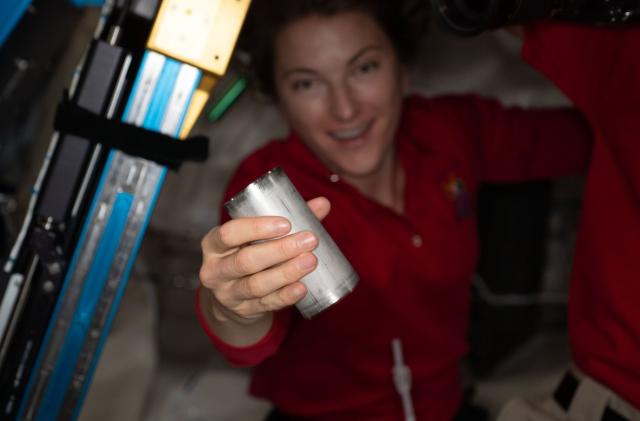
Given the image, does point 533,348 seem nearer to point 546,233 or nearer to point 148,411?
point 546,233

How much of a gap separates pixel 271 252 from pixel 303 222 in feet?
0.15

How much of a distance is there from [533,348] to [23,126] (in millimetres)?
1110

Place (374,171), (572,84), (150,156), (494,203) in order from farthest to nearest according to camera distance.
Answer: (494,203)
(374,171)
(572,84)
(150,156)

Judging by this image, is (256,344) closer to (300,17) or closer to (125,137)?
(125,137)

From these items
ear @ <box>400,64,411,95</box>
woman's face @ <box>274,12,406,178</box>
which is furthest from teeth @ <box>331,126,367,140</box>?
ear @ <box>400,64,411,95</box>

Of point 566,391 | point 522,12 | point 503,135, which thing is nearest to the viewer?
point 522,12

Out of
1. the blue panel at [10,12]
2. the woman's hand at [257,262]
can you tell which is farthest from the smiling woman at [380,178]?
the blue panel at [10,12]

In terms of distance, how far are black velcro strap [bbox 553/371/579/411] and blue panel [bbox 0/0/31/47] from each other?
79cm

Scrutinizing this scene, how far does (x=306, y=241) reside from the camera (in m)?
0.53

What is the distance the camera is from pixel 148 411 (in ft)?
4.51

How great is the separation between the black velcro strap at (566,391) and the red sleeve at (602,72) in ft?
0.92

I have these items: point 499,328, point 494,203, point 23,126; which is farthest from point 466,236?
point 23,126

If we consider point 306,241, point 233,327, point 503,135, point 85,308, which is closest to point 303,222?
point 306,241

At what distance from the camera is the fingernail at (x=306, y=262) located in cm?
53
